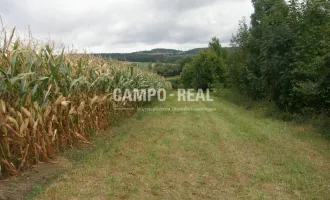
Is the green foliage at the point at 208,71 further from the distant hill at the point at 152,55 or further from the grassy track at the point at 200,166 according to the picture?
the grassy track at the point at 200,166

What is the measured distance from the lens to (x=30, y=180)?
165 inches

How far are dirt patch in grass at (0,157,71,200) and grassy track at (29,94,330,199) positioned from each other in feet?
0.70

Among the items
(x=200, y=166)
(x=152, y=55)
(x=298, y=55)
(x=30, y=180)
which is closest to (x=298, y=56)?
(x=298, y=55)

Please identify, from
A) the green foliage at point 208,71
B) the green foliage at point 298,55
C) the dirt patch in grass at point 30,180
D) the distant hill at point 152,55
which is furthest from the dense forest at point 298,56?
the green foliage at point 208,71

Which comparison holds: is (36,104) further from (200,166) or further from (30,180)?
(200,166)

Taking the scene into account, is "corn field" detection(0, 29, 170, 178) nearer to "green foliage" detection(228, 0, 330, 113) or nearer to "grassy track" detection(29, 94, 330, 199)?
"grassy track" detection(29, 94, 330, 199)

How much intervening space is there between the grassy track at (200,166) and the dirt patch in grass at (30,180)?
8.4 inches

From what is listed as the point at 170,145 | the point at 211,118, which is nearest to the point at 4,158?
the point at 170,145

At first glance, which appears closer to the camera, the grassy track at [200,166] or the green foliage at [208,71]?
the grassy track at [200,166]

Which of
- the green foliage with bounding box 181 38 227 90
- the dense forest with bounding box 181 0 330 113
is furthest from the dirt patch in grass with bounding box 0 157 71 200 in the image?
the green foliage with bounding box 181 38 227 90

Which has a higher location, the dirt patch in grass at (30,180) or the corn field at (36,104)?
the corn field at (36,104)

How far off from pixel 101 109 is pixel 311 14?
766cm

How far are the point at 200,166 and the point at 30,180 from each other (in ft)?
8.96

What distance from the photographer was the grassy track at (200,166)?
395 centimetres
